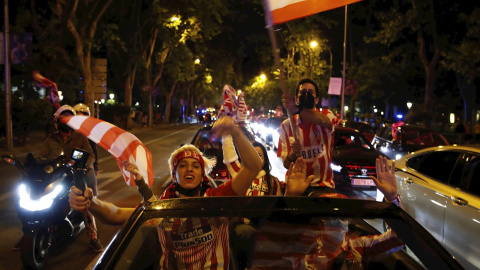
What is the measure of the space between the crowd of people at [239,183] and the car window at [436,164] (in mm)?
1842

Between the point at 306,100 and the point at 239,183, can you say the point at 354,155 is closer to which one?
the point at 306,100

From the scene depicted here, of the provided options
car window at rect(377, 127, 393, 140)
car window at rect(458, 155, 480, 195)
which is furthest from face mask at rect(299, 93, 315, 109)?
car window at rect(377, 127, 393, 140)

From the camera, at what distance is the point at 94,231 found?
6.03 metres

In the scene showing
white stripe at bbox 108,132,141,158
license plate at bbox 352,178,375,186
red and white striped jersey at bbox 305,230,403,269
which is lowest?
license plate at bbox 352,178,375,186

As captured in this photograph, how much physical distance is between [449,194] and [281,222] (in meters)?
3.26

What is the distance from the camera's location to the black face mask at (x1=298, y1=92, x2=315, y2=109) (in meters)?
4.48

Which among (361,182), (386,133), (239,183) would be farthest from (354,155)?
(239,183)

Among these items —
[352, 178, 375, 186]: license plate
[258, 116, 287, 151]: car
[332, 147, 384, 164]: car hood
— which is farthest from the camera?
[258, 116, 287, 151]: car

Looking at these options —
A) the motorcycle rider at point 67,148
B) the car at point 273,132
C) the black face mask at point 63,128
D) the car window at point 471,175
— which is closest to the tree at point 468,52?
the car at point 273,132

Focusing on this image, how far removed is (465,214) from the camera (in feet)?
15.6

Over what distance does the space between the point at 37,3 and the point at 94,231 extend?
1978cm

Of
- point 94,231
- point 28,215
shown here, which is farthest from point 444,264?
point 94,231

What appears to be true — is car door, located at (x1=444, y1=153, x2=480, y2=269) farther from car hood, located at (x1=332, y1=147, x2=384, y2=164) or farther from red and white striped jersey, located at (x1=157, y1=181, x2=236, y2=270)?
car hood, located at (x1=332, y1=147, x2=384, y2=164)

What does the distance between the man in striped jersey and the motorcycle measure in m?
2.51
